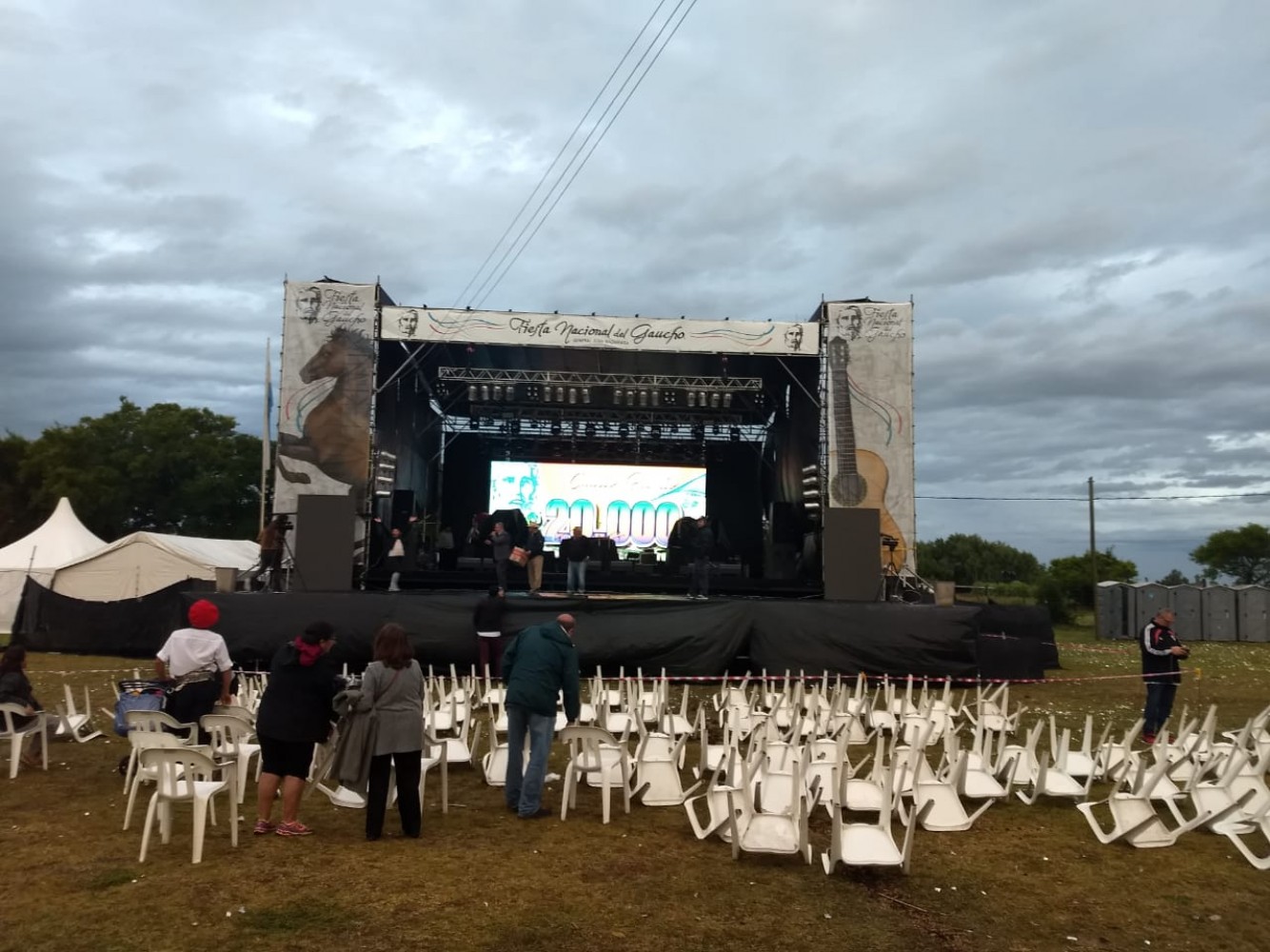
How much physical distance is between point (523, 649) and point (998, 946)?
2919 mm

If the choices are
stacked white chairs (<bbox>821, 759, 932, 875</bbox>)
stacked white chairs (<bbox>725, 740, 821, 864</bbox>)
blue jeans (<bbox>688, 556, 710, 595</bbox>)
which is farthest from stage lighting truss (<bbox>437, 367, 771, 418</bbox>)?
stacked white chairs (<bbox>821, 759, 932, 875</bbox>)

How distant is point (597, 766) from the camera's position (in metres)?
5.89

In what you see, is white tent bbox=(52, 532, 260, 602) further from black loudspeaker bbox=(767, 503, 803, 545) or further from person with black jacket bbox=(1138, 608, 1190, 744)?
person with black jacket bbox=(1138, 608, 1190, 744)

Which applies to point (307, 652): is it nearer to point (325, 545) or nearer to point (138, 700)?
point (138, 700)

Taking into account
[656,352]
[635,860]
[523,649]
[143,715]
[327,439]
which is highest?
[656,352]

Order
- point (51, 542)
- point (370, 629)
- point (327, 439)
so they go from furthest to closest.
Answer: point (51, 542)
point (327, 439)
point (370, 629)

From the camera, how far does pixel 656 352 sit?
14938mm

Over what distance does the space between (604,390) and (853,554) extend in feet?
20.3

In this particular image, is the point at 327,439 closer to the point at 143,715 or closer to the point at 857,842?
the point at 143,715

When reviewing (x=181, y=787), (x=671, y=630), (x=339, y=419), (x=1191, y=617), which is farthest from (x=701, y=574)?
(x=1191, y=617)

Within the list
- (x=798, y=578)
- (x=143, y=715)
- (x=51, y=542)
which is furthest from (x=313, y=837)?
(x=51, y=542)

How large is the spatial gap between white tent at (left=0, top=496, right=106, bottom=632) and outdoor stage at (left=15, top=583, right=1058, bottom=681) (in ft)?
31.3

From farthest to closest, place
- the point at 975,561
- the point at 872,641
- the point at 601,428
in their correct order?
the point at 975,561 → the point at 601,428 → the point at 872,641

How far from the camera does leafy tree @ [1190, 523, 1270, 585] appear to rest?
151 feet
